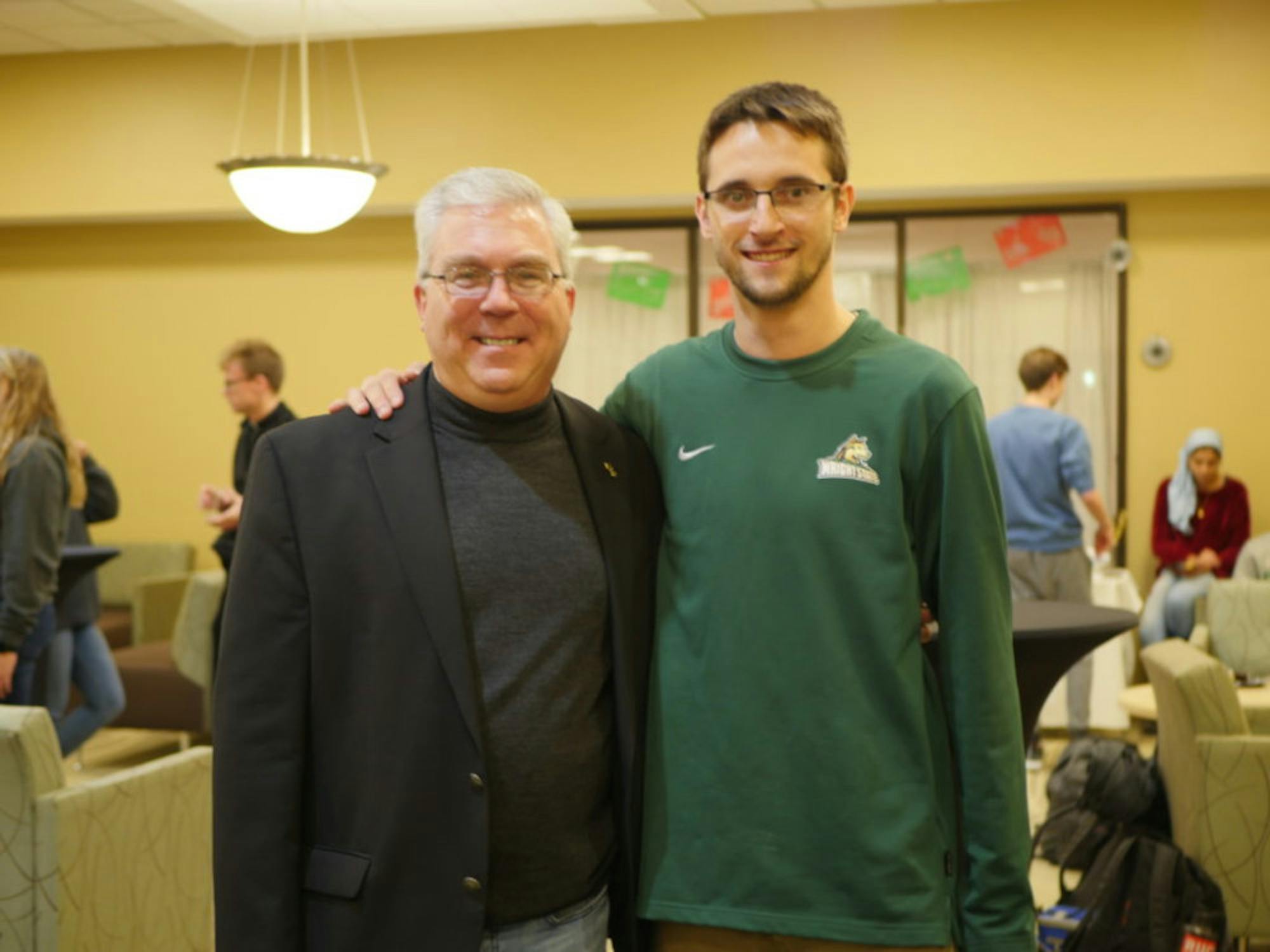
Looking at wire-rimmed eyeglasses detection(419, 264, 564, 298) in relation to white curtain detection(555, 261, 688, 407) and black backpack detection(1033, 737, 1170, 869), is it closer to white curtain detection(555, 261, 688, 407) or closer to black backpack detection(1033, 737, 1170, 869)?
black backpack detection(1033, 737, 1170, 869)

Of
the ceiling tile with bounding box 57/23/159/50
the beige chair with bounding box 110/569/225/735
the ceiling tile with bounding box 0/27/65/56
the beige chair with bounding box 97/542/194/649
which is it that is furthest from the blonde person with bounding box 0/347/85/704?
the ceiling tile with bounding box 0/27/65/56

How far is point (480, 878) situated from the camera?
1.69 m

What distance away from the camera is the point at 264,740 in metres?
1.68

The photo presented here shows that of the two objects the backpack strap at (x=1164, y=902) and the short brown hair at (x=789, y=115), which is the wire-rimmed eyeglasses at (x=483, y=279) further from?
the backpack strap at (x=1164, y=902)

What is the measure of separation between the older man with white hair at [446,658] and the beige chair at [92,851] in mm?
1455

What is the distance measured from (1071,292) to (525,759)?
6214 millimetres

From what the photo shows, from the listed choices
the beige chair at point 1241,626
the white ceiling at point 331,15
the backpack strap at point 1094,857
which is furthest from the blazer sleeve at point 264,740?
the white ceiling at point 331,15

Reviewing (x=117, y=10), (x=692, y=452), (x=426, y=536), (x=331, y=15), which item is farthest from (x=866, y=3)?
(x=426, y=536)

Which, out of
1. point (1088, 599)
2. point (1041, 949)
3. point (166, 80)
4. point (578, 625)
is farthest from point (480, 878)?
point (166, 80)

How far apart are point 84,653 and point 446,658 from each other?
3804 millimetres

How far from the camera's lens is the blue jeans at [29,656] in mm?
4352

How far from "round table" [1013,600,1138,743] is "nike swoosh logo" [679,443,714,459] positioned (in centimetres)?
117

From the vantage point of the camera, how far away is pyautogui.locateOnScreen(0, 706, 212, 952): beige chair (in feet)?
9.70

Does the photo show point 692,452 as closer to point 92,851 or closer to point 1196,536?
point 92,851
